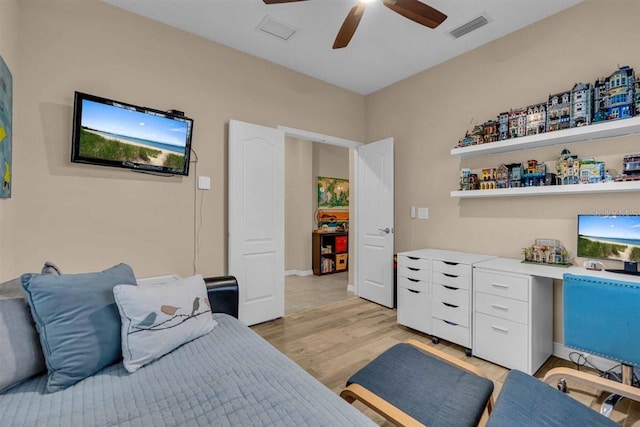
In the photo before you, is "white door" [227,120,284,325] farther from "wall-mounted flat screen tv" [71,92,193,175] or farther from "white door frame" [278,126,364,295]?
"white door frame" [278,126,364,295]

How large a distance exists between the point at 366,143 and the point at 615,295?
131 inches

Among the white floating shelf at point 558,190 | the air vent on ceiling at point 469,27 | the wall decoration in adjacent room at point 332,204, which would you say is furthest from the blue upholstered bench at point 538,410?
the wall decoration in adjacent room at point 332,204

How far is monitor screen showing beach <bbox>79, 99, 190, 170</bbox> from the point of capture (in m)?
2.25

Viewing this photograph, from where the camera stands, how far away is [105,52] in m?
2.43

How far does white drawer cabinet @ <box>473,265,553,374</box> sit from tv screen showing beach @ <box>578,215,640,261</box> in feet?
1.33

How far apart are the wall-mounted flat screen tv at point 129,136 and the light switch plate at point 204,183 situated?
0.56 feet

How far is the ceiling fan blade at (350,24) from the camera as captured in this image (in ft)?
6.77

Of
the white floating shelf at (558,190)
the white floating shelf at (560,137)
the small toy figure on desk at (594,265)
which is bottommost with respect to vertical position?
the small toy figure on desk at (594,265)

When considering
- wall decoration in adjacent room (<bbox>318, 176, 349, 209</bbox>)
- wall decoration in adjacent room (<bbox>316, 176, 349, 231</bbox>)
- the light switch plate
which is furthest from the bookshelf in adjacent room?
the light switch plate

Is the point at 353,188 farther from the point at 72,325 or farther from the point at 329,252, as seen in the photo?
the point at 72,325

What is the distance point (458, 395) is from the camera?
1.33 m

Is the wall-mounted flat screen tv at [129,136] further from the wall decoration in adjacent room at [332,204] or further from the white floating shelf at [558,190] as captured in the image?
the wall decoration in adjacent room at [332,204]

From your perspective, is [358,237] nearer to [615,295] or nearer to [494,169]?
[494,169]

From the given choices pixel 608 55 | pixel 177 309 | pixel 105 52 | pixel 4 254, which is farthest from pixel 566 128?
pixel 4 254
